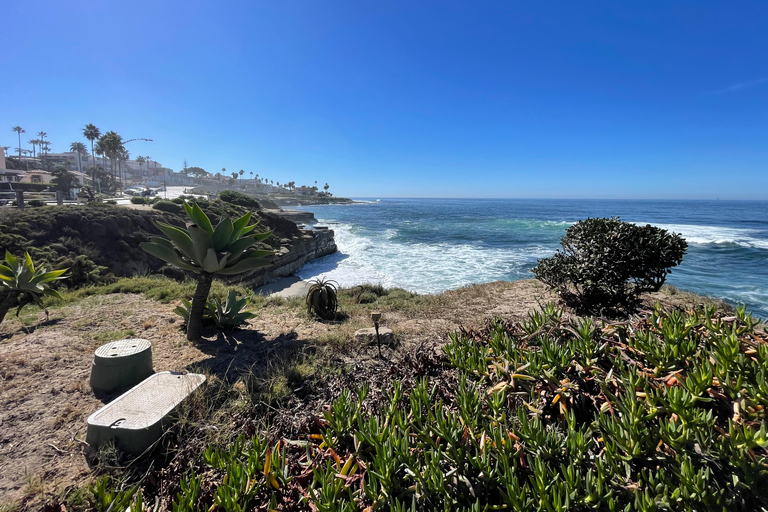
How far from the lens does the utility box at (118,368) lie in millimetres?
3572

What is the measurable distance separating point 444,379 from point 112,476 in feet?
8.47

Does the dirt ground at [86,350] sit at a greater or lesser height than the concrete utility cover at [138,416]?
lesser

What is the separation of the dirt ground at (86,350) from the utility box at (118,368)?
0.15 metres

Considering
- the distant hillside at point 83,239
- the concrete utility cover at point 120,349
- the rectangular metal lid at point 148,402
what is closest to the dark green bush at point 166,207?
the distant hillside at point 83,239

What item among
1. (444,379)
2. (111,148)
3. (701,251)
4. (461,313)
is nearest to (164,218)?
(461,313)

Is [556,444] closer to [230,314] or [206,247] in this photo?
[206,247]

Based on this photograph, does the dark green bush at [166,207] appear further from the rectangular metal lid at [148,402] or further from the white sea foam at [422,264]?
the rectangular metal lid at [148,402]

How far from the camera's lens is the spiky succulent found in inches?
186

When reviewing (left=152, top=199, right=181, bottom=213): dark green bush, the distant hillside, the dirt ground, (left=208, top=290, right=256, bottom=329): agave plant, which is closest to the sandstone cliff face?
the distant hillside

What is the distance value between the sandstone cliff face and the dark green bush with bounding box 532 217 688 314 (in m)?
13.4

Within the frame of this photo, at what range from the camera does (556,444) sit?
1.69 m

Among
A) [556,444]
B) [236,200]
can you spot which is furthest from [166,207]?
[556,444]

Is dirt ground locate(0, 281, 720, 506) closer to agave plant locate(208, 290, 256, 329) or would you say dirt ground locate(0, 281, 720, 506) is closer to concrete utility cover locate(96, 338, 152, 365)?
agave plant locate(208, 290, 256, 329)

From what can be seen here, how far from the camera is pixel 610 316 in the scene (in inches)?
254
